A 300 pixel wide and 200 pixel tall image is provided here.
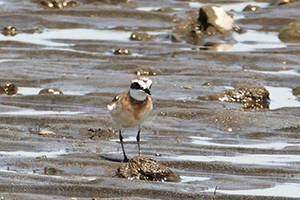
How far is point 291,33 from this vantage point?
20844 mm

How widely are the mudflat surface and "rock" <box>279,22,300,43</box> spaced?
0.41 m

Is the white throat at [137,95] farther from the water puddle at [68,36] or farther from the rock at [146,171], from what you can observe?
the water puddle at [68,36]

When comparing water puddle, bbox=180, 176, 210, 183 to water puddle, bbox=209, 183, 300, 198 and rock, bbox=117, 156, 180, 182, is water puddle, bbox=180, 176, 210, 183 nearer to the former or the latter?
rock, bbox=117, 156, 180, 182

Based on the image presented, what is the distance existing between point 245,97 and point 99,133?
11.3 feet

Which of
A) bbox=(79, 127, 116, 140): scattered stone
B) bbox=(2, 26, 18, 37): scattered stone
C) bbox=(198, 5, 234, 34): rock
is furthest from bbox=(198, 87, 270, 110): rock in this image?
bbox=(2, 26, 18, 37): scattered stone

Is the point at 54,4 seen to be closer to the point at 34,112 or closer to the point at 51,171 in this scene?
the point at 34,112

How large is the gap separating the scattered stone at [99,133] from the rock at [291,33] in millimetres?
9381

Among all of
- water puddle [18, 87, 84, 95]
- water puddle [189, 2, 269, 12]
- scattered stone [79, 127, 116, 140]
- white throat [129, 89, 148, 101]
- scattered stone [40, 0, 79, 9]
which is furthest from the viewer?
water puddle [189, 2, 269, 12]

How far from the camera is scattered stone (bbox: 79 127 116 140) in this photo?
1188 centimetres

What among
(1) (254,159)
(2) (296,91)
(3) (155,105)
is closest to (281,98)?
(2) (296,91)

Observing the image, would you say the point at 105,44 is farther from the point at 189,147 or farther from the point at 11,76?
the point at 189,147

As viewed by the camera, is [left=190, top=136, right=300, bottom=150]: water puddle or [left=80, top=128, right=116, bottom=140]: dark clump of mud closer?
[left=190, top=136, right=300, bottom=150]: water puddle

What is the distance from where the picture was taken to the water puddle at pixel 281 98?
14.5m

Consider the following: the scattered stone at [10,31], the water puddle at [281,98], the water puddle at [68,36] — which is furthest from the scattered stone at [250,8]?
the water puddle at [281,98]
